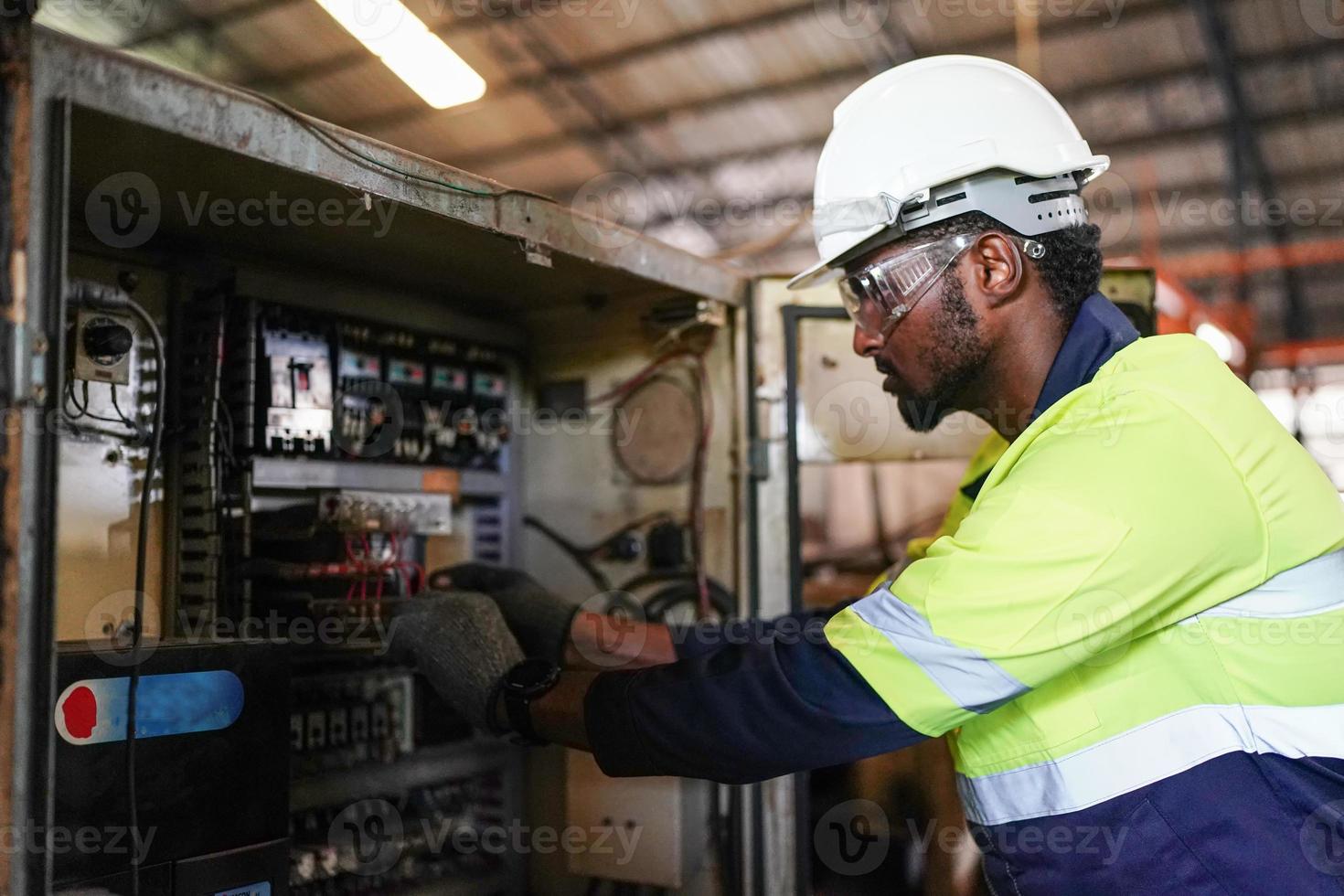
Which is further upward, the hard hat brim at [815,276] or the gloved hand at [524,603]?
the hard hat brim at [815,276]

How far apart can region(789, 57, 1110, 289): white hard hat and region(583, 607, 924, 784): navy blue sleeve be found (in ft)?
1.68

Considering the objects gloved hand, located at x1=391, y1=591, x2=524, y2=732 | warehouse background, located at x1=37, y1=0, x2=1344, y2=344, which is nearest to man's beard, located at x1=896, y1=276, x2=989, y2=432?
gloved hand, located at x1=391, y1=591, x2=524, y2=732

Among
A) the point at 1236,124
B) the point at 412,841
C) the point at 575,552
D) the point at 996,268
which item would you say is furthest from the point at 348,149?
the point at 1236,124

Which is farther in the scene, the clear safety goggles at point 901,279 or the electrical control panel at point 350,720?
the electrical control panel at point 350,720

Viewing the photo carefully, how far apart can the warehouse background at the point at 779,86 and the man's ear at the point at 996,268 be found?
302 centimetres

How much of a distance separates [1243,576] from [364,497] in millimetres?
1112

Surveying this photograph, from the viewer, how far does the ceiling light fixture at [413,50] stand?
78.9 inches

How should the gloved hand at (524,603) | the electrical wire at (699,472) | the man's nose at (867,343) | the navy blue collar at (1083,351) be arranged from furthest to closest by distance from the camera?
the electrical wire at (699,472), the gloved hand at (524,603), the man's nose at (867,343), the navy blue collar at (1083,351)

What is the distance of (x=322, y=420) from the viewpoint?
145cm

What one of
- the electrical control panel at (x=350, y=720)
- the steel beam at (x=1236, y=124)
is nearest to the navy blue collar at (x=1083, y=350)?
the electrical control panel at (x=350, y=720)

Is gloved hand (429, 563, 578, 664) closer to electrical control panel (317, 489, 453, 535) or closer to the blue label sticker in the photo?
electrical control panel (317, 489, 453, 535)

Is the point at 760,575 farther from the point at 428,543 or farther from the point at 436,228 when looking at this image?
the point at 436,228

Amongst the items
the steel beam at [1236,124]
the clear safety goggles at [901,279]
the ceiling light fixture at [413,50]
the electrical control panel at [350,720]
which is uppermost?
the steel beam at [1236,124]

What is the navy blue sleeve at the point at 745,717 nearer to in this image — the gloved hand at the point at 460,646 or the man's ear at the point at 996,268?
the gloved hand at the point at 460,646
